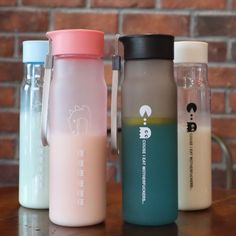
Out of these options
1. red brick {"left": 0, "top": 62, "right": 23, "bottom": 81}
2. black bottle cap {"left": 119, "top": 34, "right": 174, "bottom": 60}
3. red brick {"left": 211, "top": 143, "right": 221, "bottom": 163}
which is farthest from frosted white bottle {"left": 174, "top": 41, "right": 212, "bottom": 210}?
red brick {"left": 0, "top": 62, "right": 23, "bottom": 81}

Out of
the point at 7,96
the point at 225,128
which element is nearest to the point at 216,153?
the point at 225,128

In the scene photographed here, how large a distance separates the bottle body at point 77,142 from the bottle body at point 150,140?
0.04 metres

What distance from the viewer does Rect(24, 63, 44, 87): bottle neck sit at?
747 millimetres

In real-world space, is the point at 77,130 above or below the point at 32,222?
above

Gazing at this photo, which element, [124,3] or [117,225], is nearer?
[117,225]

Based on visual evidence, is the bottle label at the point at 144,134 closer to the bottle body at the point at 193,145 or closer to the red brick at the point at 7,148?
the bottle body at the point at 193,145

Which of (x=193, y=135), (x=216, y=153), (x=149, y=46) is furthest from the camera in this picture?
(x=216, y=153)

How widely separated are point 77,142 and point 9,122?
78 centimetres

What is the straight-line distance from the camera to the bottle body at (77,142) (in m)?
0.61

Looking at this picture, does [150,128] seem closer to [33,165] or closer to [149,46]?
[149,46]

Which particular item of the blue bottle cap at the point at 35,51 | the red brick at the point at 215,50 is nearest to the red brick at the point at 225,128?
the red brick at the point at 215,50

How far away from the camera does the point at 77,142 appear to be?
24.1 inches

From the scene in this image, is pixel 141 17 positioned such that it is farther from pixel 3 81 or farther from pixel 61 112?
pixel 61 112

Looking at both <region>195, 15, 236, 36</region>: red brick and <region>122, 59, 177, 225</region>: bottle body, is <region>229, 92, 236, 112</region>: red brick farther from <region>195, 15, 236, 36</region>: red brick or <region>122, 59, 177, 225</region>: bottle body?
<region>122, 59, 177, 225</region>: bottle body
